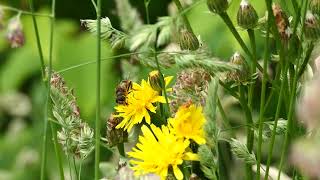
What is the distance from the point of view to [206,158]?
22.1 inches

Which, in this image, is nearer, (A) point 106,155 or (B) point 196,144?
(B) point 196,144

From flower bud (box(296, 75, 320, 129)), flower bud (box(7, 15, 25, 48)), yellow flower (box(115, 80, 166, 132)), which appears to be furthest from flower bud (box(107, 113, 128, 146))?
flower bud (box(296, 75, 320, 129))

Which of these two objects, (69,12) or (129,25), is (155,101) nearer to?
(129,25)

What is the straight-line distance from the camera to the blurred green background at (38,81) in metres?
1.57

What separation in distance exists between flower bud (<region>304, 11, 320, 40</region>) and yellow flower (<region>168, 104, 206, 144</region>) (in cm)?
10

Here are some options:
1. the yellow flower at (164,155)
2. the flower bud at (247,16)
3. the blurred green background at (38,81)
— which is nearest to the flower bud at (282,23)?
the flower bud at (247,16)

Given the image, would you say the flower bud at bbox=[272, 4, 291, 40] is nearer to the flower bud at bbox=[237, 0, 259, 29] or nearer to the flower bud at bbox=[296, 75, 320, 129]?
the flower bud at bbox=[237, 0, 259, 29]

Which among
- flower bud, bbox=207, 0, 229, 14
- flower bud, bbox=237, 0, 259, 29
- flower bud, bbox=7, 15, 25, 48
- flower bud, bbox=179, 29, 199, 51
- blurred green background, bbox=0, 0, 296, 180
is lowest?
blurred green background, bbox=0, 0, 296, 180

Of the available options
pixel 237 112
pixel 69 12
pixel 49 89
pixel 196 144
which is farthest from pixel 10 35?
pixel 69 12

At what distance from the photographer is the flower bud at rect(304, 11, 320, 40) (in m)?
0.60

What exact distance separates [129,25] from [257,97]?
35.3 inches

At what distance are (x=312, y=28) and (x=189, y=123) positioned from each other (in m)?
0.12

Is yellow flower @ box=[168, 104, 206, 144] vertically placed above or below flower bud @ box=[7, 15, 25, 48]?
below

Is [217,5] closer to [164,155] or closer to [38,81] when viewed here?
[164,155]
